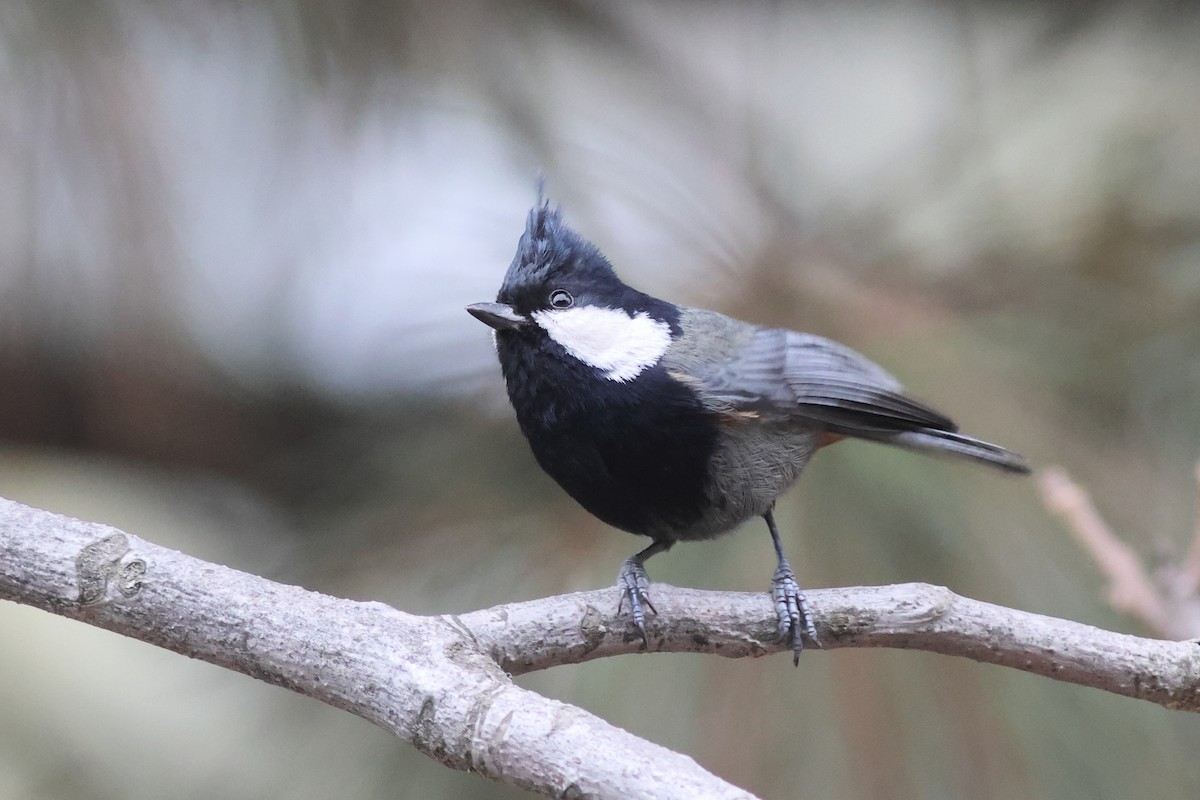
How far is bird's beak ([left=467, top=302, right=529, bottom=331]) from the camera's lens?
1070mm

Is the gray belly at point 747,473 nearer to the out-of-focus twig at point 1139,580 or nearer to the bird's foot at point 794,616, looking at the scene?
the bird's foot at point 794,616

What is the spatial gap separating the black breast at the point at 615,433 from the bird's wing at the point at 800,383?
41 mm

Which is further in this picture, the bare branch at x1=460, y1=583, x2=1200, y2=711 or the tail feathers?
the tail feathers

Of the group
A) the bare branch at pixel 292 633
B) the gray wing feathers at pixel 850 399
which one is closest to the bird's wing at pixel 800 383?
the gray wing feathers at pixel 850 399

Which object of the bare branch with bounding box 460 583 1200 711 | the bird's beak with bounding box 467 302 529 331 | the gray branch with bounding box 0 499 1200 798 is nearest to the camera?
the gray branch with bounding box 0 499 1200 798

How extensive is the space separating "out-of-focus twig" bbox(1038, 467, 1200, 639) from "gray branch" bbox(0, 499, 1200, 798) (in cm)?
5

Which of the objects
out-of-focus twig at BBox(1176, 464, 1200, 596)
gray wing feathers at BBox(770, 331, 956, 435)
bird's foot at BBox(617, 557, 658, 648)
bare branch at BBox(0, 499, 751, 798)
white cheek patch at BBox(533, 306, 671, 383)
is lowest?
bare branch at BBox(0, 499, 751, 798)

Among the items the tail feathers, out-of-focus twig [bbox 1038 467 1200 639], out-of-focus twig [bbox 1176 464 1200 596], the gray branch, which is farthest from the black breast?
out-of-focus twig [bbox 1176 464 1200 596]

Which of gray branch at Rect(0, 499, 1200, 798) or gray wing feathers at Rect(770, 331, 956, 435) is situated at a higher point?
gray wing feathers at Rect(770, 331, 956, 435)

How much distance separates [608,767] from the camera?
667 millimetres

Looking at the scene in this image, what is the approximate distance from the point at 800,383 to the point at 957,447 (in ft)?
0.63

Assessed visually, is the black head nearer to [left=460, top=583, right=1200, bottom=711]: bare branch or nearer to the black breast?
the black breast

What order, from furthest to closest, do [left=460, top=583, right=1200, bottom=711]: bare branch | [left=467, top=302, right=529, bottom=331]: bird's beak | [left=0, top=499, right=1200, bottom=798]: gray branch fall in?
[left=467, top=302, right=529, bottom=331]: bird's beak
[left=460, top=583, right=1200, bottom=711]: bare branch
[left=0, top=499, right=1200, bottom=798]: gray branch

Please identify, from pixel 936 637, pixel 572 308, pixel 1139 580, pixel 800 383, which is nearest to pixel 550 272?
pixel 572 308
